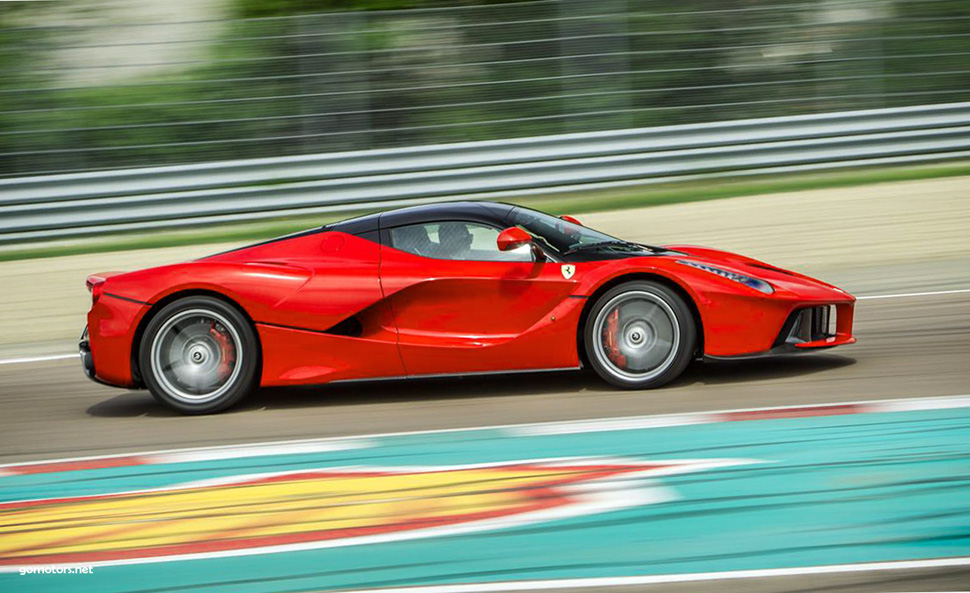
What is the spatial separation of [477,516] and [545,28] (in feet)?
31.2

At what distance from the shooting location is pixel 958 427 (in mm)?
5184

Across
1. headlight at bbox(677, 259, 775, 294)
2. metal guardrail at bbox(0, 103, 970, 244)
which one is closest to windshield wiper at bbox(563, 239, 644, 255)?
headlight at bbox(677, 259, 775, 294)

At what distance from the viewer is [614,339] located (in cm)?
625

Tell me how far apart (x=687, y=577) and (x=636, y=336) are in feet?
8.44

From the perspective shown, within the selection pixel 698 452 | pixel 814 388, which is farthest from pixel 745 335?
pixel 698 452

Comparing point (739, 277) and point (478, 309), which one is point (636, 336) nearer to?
point (739, 277)

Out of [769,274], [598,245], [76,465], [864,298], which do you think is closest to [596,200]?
[864,298]

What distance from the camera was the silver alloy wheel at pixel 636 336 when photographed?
20.3 ft

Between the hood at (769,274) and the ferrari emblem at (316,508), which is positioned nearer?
the ferrari emblem at (316,508)

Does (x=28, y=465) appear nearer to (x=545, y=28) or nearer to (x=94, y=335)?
(x=94, y=335)

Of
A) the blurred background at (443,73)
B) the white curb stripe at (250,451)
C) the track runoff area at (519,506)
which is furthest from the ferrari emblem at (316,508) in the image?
the blurred background at (443,73)

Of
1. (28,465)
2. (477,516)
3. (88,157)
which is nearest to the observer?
(477,516)

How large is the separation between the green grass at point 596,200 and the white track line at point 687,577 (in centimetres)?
921

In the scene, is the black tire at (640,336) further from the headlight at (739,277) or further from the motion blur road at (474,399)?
the headlight at (739,277)
